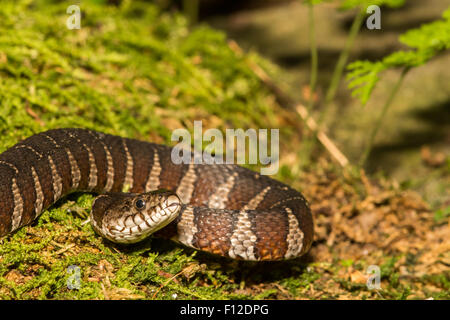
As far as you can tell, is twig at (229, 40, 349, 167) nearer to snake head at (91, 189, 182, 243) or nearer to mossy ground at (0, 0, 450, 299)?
mossy ground at (0, 0, 450, 299)

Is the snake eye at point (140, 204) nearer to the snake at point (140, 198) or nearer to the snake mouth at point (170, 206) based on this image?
the snake at point (140, 198)

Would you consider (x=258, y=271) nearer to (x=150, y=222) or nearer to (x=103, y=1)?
(x=150, y=222)

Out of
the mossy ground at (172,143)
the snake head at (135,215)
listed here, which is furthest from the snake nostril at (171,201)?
the mossy ground at (172,143)

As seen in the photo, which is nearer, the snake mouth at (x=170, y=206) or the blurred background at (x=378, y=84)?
the snake mouth at (x=170, y=206)

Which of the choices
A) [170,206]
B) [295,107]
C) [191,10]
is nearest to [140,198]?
[170,206]

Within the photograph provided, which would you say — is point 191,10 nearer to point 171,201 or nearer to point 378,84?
point 378,84

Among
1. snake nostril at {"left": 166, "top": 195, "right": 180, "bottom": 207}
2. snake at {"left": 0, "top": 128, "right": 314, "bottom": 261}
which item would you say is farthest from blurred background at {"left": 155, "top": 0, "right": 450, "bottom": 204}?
snake nostril at {"left": 166, "top": 195, "right": 180, "bottom": 207}
